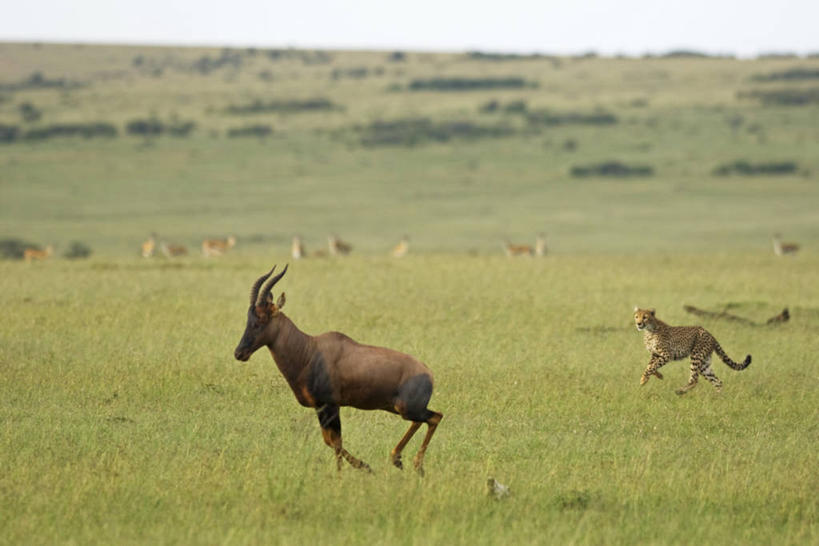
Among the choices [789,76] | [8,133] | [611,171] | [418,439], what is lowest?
[418,439]

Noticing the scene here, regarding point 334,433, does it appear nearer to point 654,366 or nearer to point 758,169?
point 654,366

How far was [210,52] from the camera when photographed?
9094 centimetres

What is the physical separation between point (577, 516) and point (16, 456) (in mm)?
3680

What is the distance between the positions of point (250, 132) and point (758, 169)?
21.1 meters

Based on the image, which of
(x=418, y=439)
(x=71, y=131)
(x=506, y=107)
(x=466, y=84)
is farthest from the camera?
(x=466, y=84)

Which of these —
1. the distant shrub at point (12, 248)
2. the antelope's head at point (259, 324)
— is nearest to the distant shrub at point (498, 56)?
the distant shrub at point (12, 248)

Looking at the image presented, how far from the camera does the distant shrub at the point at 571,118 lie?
58.0 m

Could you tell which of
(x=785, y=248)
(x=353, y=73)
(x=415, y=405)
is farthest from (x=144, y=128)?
(x=415, y=405)

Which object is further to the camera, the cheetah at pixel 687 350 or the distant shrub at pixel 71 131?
the distant shrub at pixel 71 131

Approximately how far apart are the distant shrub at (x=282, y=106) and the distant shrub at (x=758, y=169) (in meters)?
22.7

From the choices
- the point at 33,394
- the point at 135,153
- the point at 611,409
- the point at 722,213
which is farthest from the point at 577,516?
the point at 135,153

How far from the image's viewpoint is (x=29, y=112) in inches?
2320

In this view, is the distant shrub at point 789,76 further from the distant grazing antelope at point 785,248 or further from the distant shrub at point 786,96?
the distant grazing antelope at point 785,248

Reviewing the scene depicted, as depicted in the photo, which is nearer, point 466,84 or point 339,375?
point 339,375
